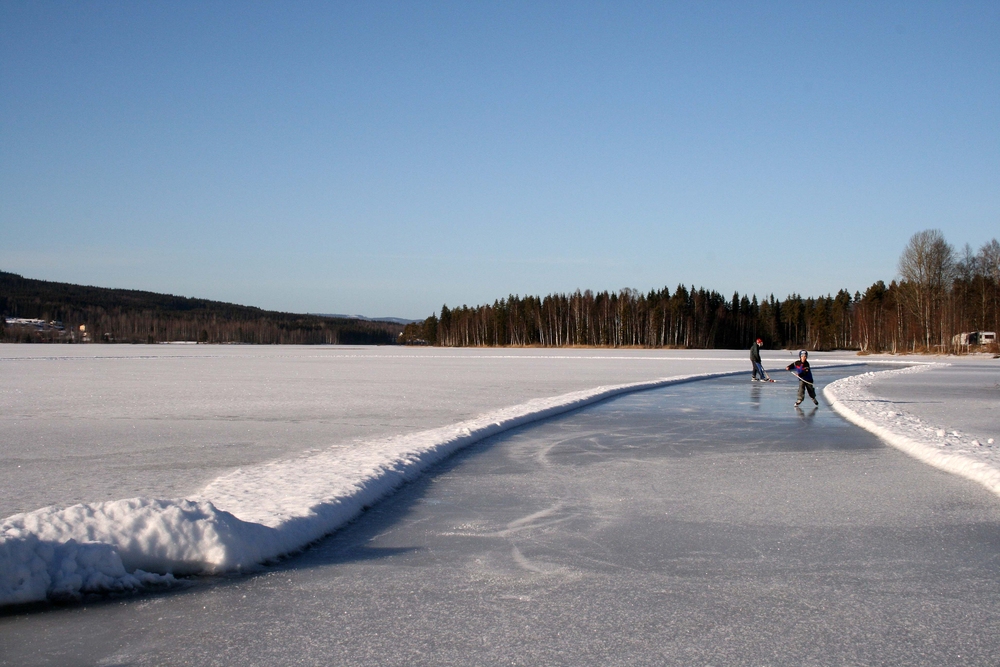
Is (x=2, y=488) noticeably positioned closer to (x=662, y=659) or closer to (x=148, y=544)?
(x=148, y=544)

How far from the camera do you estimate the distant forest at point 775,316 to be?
68875mm

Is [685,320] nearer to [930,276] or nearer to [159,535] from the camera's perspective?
[930,276]

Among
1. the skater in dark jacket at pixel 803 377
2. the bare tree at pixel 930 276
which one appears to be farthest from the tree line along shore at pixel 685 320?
Result: the skater in dark jacket at pixel 803 377

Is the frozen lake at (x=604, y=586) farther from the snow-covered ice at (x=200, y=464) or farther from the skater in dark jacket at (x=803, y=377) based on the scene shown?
the skater in dark jacket at (x=803, y=377)

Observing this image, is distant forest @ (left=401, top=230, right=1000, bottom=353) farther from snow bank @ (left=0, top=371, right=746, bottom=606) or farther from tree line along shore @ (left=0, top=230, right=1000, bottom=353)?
snow bank @ (left=0, top=371, right=746, bottom=606)

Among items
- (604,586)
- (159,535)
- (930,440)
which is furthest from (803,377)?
(159,535)

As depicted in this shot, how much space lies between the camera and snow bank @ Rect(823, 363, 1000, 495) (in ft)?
27.5

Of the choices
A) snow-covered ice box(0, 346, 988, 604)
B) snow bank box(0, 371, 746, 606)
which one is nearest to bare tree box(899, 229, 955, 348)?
snow-covered ice box(0, 346, 988, 604)

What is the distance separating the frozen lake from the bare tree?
68795mm

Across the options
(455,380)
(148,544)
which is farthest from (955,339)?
(148,544)

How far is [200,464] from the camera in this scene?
8.73m

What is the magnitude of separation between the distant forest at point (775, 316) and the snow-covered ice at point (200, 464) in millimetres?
58554

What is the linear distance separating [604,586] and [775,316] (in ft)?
439

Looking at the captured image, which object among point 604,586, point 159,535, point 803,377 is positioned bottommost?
point 604,586
